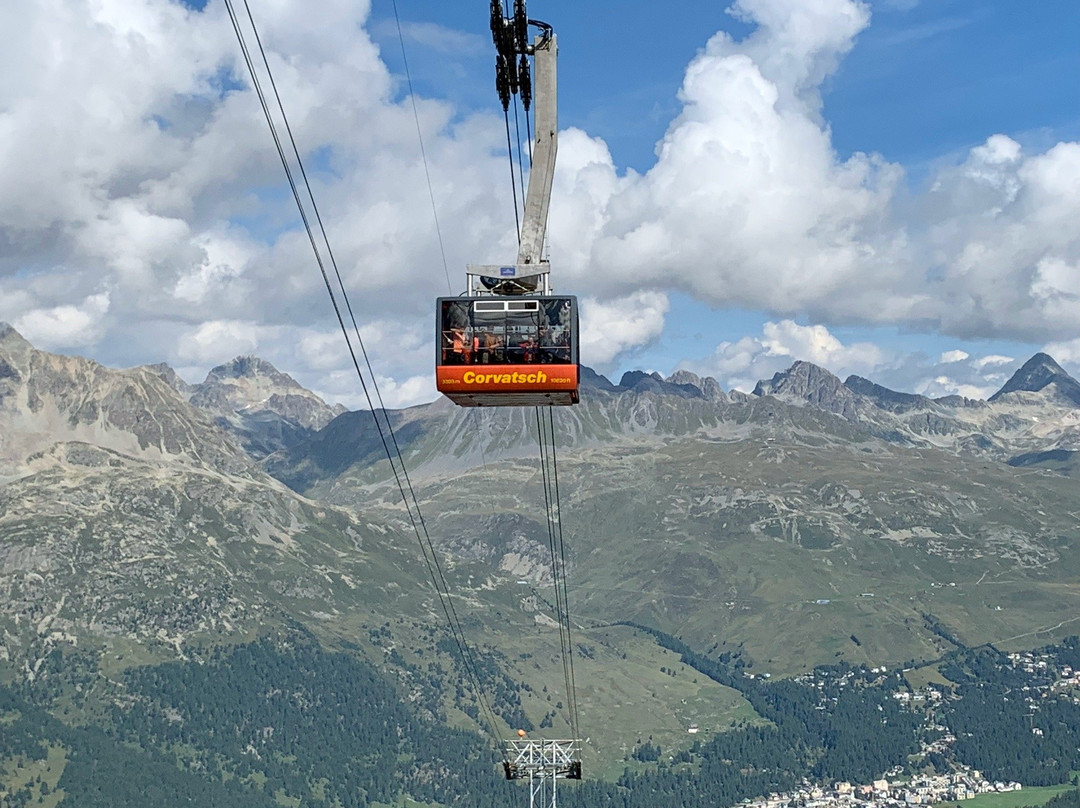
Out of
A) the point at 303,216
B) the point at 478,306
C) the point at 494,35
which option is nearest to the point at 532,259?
the point at 478,306

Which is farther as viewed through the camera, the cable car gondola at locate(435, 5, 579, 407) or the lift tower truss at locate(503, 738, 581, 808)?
the lift tower truss at locate(503, 738, 581, 808)

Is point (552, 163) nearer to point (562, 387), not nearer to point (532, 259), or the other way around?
point (532, 259)

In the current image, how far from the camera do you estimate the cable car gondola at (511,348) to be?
66.9 metres

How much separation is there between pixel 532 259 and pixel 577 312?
3.91 metres

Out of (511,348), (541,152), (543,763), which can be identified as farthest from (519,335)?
(543,763)

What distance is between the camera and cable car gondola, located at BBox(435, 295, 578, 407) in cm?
6694

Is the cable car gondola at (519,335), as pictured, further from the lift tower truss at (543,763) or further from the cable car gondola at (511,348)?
the lift tower truss at (543,763)

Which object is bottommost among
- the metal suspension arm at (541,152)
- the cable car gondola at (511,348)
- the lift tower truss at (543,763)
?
the lift tower truss at (543,763)

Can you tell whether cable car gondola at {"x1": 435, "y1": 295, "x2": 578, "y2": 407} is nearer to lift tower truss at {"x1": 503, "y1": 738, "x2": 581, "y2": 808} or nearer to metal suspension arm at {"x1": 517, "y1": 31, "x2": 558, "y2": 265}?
metal suspension arm at {"x1": 517, "y1": 31, "x2": 558, "y2": 265}

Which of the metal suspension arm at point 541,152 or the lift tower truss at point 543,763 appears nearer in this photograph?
the metal suspension arm at point 541,152

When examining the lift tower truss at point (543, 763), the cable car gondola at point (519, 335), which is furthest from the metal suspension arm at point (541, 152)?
the lift tower truss at point (543, 763)

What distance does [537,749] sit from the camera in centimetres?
10750

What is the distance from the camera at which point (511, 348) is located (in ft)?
220

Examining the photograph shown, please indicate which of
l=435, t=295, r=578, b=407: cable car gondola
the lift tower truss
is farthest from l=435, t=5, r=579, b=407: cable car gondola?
the lift tower truss
